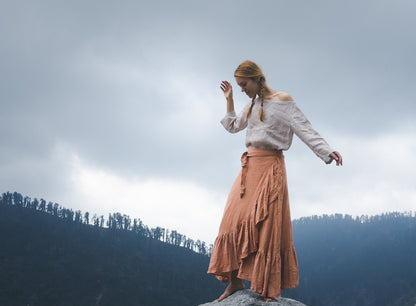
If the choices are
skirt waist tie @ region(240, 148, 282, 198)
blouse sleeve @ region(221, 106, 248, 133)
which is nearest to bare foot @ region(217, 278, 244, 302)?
skirt waist tie @ region(240, 148, 282, 198)

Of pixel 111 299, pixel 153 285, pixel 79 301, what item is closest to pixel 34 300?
pixel 79 301

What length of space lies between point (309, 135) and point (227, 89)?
158 centimetres

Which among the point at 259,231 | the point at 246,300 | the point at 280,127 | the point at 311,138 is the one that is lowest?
the point at 246,300

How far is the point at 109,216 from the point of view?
6801 inches

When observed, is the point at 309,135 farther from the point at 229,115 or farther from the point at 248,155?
the point at 229,115

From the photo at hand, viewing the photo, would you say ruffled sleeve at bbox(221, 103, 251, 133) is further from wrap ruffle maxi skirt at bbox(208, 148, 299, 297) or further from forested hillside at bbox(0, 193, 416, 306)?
forested hillside at bbox(0, 193, 416, 306)

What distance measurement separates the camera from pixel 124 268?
14525 cm

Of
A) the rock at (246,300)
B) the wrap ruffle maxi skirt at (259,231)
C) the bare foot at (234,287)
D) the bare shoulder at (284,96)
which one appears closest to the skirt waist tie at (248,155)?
the wrap ruffle maxi skirt at (259,231)

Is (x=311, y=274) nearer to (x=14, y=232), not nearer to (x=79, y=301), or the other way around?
(x=79, y=301)

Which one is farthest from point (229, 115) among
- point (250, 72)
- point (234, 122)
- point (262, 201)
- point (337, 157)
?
point (337, 157)

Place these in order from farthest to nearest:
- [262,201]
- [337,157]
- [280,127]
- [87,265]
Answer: [87,265]
[280,127]
[262,201]
[337,157]

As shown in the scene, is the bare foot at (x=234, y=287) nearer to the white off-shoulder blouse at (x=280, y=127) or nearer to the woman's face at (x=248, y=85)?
the white off-shoulder blouse at (x=280, y=127)

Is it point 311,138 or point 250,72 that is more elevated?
point 250,72

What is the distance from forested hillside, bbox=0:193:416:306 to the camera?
409 feet
